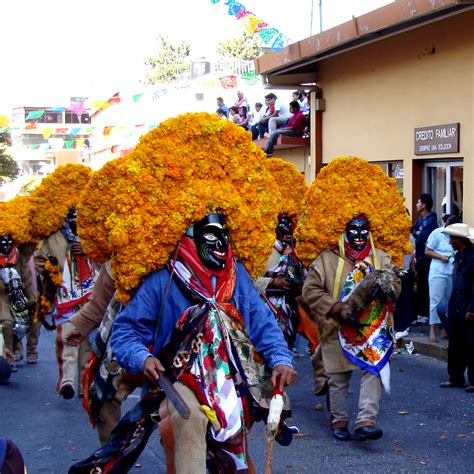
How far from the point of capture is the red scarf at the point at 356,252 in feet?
25.2

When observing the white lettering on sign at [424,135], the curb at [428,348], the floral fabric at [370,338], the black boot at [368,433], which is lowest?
the curb at [428,348]

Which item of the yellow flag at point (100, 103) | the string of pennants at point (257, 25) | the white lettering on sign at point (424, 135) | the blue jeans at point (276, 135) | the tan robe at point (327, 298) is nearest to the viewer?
the tan robe at point (327, 298)

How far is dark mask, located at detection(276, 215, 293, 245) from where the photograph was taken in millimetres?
9992

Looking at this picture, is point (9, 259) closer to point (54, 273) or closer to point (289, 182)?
point (54, 273)

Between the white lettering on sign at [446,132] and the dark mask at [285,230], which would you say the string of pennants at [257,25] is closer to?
the white lettering on sign at [446,132]

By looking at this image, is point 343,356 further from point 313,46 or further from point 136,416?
point 313,46

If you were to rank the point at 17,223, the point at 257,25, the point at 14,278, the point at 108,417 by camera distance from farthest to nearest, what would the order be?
1. the point at 257,25
2. the point at 17,223
3. the point at 14,278
4. the point at 108,417

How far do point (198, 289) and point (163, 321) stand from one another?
0.84ft

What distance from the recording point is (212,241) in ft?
17.0

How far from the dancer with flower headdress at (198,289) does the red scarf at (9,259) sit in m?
6.14

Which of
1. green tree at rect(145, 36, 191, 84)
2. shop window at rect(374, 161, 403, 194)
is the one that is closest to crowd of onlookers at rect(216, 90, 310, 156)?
shop window at rect(374, 161, 403, 194)

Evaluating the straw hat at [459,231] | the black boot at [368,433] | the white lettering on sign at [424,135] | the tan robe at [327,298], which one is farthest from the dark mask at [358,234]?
the white lettering on sign at [424,135]

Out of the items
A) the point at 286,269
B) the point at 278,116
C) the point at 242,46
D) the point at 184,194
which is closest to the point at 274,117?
the point at 278,116

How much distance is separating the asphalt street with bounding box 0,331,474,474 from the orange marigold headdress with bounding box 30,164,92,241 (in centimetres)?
179
